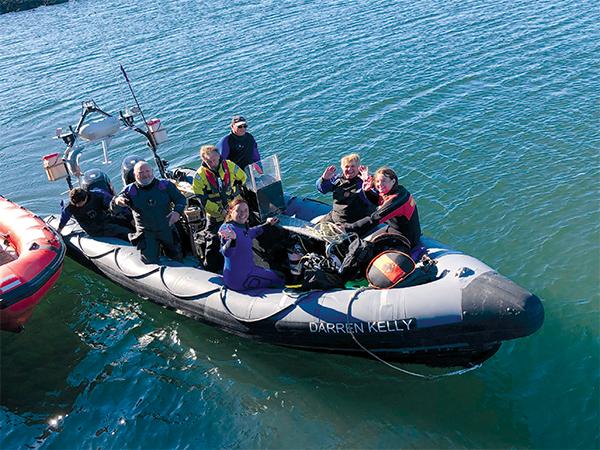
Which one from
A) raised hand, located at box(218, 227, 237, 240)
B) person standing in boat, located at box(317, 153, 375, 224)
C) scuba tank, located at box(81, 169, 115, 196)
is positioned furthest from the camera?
scuba tank, located at box(81, 169, 115, 196)

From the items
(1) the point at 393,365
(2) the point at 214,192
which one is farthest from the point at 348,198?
(1) the point at 393,365

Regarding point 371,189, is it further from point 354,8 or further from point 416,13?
point 354,8

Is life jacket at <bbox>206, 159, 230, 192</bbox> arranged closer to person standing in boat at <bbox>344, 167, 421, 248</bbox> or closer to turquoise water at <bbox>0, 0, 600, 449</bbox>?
person standing in boat at <bbox>344, 167, 421, 248</bbox>

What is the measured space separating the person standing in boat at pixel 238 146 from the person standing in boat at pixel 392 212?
6.82 feet

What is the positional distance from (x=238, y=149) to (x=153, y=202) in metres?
1.50

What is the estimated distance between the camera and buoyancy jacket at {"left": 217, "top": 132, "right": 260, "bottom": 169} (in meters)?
7.50

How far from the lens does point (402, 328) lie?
210 inches

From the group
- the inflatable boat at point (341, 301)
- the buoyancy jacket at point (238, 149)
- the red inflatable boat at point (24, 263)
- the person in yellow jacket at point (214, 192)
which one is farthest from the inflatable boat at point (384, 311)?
the red inflatable boat at point (24, 263)

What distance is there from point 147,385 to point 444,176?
18.5 ft

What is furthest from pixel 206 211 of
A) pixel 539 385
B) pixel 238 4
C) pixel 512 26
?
pixel 238 4

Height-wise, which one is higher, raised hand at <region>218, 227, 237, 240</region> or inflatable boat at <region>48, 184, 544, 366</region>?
raised hand at <region>218, 227, 237, 240</region>

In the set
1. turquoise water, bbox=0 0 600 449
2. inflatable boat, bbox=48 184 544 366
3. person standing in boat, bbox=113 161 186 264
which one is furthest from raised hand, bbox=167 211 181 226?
turquoise water, bbox=0 0 600 449

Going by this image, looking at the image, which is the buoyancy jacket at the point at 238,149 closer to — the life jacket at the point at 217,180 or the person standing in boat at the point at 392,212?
the life jacket at the point at 217,180

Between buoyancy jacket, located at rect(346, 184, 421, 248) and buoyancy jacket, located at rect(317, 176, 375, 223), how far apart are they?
0.92ft
